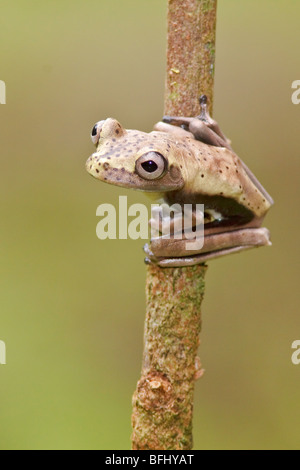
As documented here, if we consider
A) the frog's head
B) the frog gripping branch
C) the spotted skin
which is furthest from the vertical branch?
the frog's head

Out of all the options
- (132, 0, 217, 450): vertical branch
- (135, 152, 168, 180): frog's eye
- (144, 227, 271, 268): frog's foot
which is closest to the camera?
(135, 152, 168, 180): frog's eye

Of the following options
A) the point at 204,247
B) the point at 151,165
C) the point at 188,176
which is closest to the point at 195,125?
the point at 188,176

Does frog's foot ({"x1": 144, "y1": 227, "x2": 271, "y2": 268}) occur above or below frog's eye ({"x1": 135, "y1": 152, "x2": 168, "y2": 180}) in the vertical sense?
below

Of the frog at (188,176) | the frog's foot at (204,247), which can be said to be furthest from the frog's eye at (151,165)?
the frog's foot at (204,247)

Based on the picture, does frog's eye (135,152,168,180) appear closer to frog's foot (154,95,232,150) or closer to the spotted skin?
the spotted skin

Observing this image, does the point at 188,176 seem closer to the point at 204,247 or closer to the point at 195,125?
the point at 195,125

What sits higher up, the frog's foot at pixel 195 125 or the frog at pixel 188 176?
the frog's foot at pixel 195 125

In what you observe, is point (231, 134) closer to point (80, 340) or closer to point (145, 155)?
point (80, 340)

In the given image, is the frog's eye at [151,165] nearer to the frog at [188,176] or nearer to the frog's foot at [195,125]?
the frog at [188,176]

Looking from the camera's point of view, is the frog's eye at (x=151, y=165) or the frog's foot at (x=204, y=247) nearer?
the frog's eye at (x=151, y=165)
